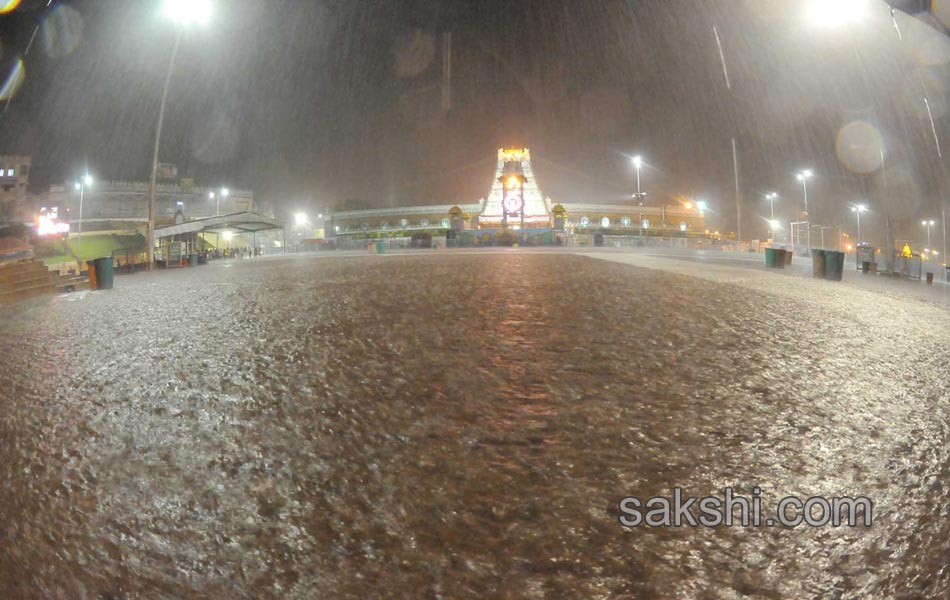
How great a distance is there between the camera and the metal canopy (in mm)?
25209

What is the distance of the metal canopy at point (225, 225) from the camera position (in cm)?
2521

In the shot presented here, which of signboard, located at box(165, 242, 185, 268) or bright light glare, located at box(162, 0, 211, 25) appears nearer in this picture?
bright light glare, located at box(162, 0, 211, 25)

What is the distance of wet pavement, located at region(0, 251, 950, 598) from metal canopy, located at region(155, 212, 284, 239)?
22954 mm

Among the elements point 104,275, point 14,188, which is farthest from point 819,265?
point 14,188

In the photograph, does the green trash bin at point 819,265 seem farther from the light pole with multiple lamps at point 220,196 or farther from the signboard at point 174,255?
the light pole with multiple lamps at point 220,196

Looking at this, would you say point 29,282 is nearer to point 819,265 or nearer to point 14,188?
point 819,265

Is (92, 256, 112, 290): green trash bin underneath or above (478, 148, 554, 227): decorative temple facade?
underneath

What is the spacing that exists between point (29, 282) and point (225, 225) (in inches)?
662

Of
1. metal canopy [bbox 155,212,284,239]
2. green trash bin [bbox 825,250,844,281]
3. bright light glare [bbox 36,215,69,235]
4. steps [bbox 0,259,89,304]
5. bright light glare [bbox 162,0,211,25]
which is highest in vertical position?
bright light glare [bbox 162,0,211,25]

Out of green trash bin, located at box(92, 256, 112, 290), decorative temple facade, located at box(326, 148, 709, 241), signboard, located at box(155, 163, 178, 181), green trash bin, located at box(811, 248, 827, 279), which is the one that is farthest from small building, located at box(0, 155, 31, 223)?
green trash bin, located at box(811, 248, 827, 279)

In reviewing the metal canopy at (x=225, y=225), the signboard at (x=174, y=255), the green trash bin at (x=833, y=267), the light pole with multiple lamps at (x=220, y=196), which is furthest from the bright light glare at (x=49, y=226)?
the green trash bin at (x=833, y=267)

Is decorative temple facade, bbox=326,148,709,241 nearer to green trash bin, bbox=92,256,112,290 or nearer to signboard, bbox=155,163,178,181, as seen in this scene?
signboard, bbox=155,163,178,181

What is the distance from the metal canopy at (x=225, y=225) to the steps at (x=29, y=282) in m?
10.7

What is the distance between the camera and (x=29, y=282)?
41.3 feet
